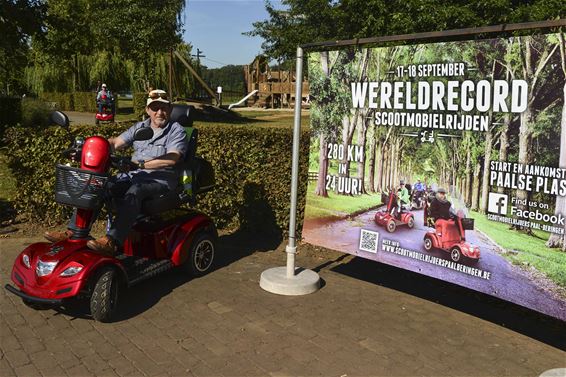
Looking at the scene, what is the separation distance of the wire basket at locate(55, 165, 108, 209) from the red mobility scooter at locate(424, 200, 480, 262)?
2555 mm

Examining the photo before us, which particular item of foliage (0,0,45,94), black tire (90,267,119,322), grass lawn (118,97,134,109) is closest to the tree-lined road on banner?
black tire (90,267,119,322)

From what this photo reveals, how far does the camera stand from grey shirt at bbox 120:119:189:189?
4.93 metres

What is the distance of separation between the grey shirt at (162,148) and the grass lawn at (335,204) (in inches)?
50.8

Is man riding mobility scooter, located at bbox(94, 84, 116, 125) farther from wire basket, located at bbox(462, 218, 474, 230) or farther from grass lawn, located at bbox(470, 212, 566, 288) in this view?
grass lawn, located at bbox(470, 212, 566, 288)

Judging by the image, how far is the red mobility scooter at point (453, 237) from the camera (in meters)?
3.90

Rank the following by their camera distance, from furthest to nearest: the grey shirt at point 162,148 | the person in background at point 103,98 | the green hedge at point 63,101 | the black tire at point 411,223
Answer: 1. the green hedge at point 63,101
2. the person in background at point 103,98
3. the grey shirt at point 162,148
4. the black tire at point 411,223

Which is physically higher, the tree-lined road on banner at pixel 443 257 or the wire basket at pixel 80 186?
the wire basket at pixel 80 186

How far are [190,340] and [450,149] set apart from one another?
2.38m

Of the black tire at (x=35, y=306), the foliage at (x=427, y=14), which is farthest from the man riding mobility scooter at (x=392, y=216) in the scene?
the foliage at (x=427, y=14)

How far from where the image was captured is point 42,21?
17.6 meters

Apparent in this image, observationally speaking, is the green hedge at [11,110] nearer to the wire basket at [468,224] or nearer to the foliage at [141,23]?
the foliage at [141,23]

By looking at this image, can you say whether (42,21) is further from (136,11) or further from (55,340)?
(55,340)

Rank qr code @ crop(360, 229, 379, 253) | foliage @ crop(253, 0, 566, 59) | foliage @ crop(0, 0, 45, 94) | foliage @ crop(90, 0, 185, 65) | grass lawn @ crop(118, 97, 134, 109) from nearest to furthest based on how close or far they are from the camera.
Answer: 1. qr code @ crop(360, 229, 379, 253)
2. foliage @ crop(253, 0, 566, 59)
3. foliage @ crop(0, 0, 45, 94)
4. foliage @ crop(90, 0, 185, 65)
5. grass lawn @ crop(118, 97, 134, 109)

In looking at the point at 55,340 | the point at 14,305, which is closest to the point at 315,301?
the point at 55,340
